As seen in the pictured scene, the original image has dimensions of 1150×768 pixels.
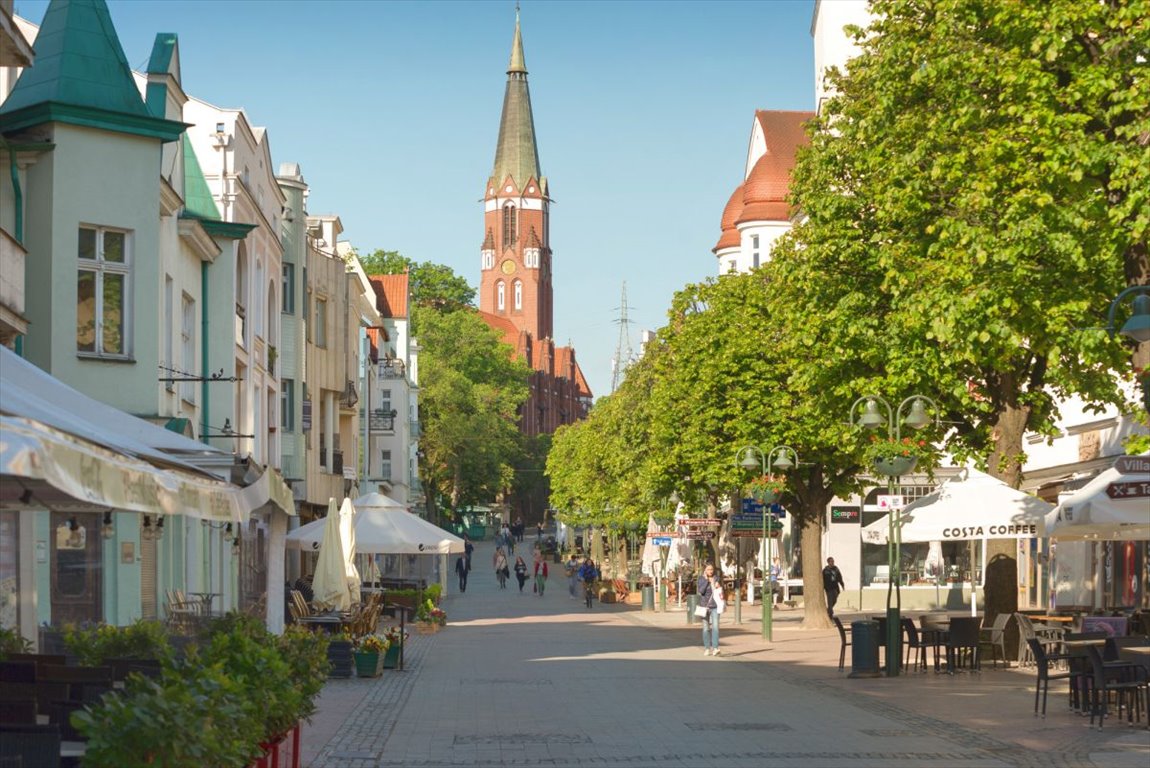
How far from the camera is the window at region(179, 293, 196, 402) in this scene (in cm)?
3173

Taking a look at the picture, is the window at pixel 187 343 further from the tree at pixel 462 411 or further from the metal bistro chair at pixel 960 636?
the tree at pixel 462 411

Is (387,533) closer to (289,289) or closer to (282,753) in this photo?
(289,289)

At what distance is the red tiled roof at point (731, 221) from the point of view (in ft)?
304

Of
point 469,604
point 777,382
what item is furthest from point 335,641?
point 469,604

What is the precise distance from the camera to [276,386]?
146 ft

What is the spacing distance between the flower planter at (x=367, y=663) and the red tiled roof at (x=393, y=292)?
6442cm

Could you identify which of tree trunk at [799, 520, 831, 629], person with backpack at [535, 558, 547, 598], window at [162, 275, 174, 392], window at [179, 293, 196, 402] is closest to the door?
window at [162, 275, 174, 392]

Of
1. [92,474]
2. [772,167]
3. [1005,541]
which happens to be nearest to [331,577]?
[1005,541]

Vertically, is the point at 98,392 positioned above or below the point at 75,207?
below

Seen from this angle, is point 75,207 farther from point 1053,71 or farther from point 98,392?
point 1053,71

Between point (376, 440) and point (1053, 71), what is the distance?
59471mm

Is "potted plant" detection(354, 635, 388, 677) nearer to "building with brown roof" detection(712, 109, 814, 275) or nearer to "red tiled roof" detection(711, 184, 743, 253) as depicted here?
"building with brown roof" detection(712, 109, 814, 275)

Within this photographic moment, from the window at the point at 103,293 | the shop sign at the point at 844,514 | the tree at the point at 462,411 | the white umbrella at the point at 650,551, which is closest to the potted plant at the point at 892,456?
the window at the point at 103,293

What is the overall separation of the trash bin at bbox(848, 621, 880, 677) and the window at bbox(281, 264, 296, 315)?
83.5 feet
